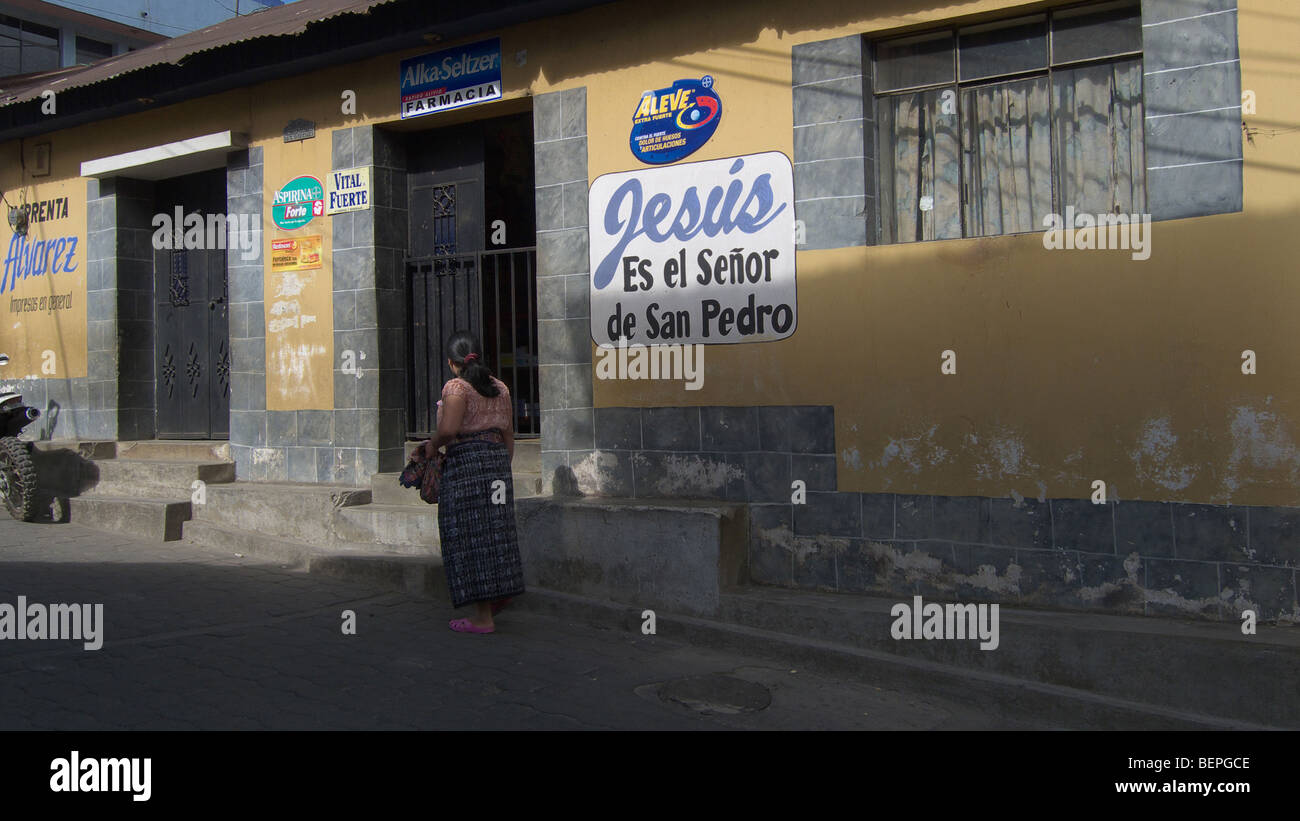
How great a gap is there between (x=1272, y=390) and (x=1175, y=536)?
0.86m

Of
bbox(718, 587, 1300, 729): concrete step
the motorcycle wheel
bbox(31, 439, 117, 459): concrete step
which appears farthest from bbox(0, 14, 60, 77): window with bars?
bbox(718, 587, 1300, 729): concrete step

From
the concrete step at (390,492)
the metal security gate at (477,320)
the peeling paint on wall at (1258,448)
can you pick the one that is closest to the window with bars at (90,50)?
the metal security gate at (477,320)

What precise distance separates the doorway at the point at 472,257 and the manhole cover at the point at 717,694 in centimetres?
333

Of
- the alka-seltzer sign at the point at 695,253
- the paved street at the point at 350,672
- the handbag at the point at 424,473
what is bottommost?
the paved street at the point at 350,672

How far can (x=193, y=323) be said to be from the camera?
33.1 ft

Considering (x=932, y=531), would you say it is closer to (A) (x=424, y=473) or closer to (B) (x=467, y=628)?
(B) (x=467, y=628)

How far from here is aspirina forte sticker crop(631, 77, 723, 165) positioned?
6.69m

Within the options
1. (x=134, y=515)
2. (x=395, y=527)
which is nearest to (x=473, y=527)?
(x=395, y=527)

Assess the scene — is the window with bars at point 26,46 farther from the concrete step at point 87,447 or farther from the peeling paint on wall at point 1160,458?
the peeling paint on wall at point 1160,458

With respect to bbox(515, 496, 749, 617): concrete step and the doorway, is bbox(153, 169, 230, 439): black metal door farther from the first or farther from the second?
bbox(515, 496, 749, 617): concrete step

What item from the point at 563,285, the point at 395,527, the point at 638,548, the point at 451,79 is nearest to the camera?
the point at 638,548

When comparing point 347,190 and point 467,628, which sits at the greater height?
point 347,190

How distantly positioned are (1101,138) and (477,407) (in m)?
3.89

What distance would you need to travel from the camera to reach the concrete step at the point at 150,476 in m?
9.02
